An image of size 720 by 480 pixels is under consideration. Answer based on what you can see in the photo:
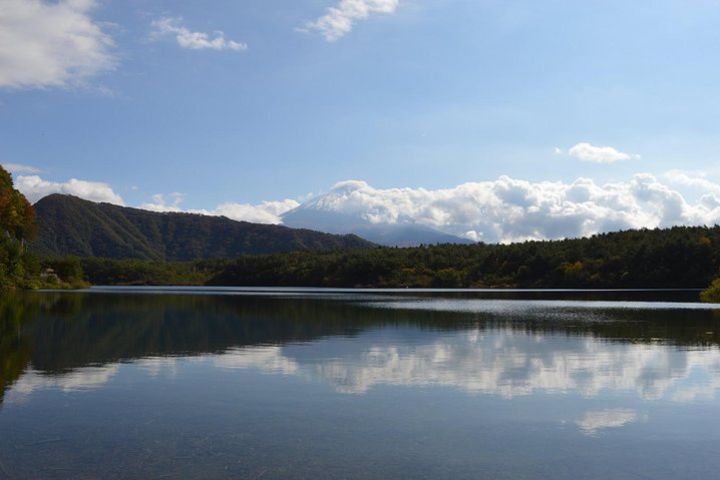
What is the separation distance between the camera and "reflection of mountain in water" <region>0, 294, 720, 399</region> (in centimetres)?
2242

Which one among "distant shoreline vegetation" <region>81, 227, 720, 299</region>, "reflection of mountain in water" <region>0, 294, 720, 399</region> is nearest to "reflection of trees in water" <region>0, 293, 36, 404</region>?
"reflection of mountain in water" <region>0, 294, 720, 399</region>

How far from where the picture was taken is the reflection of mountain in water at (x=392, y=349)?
22.4 meters

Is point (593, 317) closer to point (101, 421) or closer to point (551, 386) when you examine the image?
point (551, 386)

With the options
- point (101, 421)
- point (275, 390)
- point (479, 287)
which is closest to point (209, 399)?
point (275, 390)

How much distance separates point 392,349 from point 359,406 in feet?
43.1

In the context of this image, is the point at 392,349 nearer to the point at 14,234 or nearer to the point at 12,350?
the point at 12,350

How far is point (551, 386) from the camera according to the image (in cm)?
2130

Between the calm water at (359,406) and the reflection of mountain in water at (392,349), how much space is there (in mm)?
159

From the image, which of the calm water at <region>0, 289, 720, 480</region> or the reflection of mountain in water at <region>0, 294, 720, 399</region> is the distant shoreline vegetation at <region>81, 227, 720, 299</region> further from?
the calm water at <region>0, 289, 720, 480</region>

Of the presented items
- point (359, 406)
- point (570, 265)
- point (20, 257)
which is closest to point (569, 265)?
point (570, 265)

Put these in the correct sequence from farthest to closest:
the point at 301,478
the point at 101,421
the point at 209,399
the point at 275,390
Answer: the point at 275,390
the point at 209,399
the point at 101,421
the point at 301,478

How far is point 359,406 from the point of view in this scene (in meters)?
18.0

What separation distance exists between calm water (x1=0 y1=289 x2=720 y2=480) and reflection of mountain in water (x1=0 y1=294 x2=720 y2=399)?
6.3 inches

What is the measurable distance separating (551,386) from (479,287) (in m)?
155
